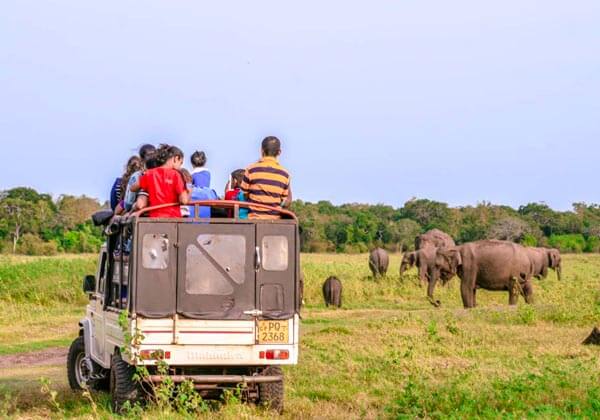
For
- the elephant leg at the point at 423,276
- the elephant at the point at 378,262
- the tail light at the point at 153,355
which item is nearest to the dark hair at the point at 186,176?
the tail light at the point at 153,355

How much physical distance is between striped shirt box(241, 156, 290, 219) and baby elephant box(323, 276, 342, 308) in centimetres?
1611

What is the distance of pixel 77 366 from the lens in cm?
1276

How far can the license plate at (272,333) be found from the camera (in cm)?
1012

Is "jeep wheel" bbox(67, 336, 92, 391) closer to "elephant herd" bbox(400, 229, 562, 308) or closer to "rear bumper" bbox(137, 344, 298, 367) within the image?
"rear bumper" bbox(137, 344, 298, 367)

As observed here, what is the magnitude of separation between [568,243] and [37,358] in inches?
2103

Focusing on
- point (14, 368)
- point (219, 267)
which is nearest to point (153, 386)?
point (219, 267)

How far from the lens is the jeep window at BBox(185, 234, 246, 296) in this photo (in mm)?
10133

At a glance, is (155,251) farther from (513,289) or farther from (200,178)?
(513,289)

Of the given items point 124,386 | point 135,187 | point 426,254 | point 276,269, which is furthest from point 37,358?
point 426,254

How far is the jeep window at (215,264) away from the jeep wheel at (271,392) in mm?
971

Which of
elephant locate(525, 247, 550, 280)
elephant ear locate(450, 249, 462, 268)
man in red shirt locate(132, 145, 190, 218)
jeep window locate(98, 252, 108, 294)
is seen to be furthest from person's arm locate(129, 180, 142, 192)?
elephant locate(525, 247, 550, 280)

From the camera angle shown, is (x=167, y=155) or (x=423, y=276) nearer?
(x=167, y=155)

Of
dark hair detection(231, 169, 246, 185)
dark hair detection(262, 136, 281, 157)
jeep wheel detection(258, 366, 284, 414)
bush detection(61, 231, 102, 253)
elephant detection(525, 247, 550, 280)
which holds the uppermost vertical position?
bush detection(61, 231, 102, 253)

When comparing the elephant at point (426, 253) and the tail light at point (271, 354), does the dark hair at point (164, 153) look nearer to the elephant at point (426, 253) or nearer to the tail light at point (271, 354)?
the tail light at point (271, 354)
